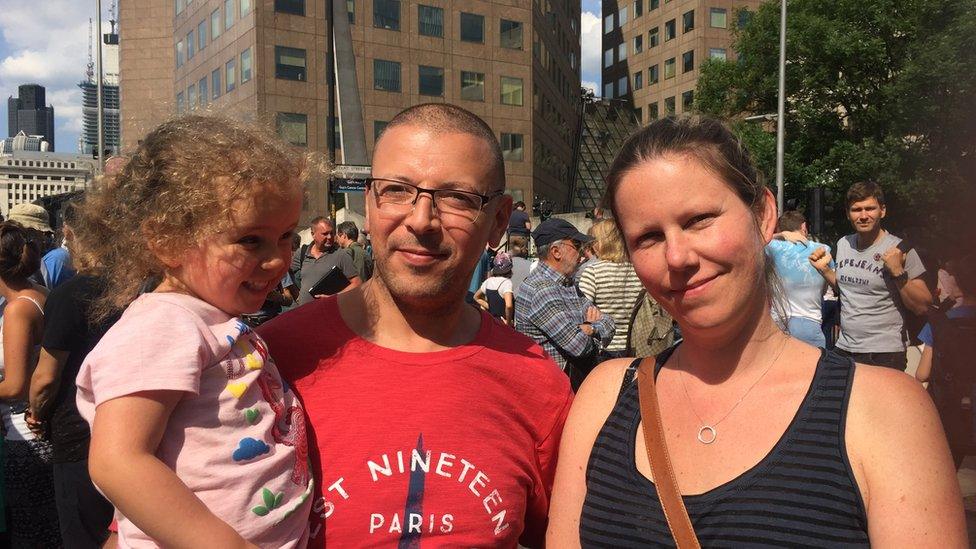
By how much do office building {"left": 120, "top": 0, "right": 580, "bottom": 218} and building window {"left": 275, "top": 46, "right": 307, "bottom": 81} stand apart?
5 centimetres

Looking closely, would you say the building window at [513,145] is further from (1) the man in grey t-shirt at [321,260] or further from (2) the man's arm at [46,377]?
(2) the man's arm at [46,377]


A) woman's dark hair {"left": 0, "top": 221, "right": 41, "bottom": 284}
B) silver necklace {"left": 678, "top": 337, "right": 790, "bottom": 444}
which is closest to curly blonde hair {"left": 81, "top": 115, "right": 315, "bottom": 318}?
silver necklace {"left": 678, "top": 337, "right": 790, "bottom": 444}

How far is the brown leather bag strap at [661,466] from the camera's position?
5.27 ft

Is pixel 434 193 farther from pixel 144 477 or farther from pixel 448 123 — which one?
pixel 144 477

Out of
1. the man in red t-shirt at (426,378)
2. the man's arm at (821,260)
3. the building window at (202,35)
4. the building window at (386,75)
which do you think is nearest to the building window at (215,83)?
the building window at (202,35)

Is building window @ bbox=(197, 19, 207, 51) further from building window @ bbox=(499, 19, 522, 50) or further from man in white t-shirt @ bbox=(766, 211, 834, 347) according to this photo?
man in white t-shirt @ bbox=(766, 211, 834, 347)

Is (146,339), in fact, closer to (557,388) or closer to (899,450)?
(557,388)

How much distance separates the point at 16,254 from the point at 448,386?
3.16 m

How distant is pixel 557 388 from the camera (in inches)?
88.9

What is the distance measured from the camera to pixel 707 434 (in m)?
1.75

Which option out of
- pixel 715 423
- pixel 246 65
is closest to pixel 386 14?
pixel 246 65

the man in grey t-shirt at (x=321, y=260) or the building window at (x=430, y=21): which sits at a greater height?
the building window at (x=430, y=21)

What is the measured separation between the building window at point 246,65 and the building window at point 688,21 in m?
37.6

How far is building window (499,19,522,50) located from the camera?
44.6m
